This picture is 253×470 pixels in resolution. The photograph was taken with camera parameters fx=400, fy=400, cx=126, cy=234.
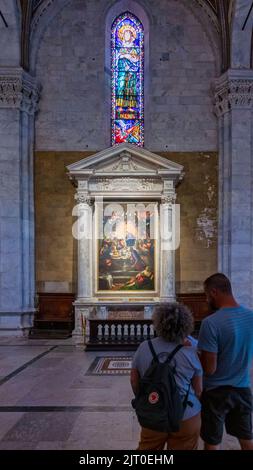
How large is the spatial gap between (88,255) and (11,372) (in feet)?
16.6

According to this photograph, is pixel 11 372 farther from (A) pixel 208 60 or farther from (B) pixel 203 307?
(A) pixel 208 60

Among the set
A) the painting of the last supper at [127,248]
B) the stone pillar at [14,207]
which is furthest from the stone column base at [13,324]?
the painting of the last supper at [127,248]

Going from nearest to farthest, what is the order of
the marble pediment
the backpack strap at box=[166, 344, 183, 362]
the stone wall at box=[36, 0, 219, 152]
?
the backpack strap at box=[166, 344, 183, 362] → the marble pediment → the stone wall at box=[36, 0, 219, 152]

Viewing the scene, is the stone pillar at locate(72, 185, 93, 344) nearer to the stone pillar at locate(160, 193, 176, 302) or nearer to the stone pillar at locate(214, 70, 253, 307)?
the stone pillar at locate(160, 193, 176, 302)

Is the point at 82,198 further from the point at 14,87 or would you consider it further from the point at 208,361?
the point at 208,361

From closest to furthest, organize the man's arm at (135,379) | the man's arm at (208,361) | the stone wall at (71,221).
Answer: the man's arm at (135,379) → the man's arm at (208,361) → the stone wall at (71,221)

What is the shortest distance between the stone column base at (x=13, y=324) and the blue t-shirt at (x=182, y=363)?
395 inches

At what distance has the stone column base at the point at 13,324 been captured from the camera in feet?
39.0

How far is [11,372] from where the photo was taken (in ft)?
24.4

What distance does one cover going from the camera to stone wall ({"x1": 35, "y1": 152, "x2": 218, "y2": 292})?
13.0 metres

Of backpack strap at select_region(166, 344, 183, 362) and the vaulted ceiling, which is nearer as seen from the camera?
backpack strap at select_region(166, 344, 183, 362)

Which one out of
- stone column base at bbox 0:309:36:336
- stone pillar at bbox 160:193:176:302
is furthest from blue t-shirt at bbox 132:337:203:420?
stone column base at bbox 0:309:36:336

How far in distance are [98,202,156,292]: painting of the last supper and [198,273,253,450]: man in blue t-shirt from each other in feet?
30.2

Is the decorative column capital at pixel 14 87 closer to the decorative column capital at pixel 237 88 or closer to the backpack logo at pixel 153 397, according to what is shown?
the decorative column capital at pixel 237 88
